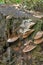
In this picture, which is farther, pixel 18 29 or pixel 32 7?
pixel 32 7

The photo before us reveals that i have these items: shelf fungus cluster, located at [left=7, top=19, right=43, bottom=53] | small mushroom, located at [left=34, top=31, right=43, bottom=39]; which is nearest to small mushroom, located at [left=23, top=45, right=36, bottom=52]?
shelf fungus cluster, located at [left=7, top=19, right=43, bottom=53]

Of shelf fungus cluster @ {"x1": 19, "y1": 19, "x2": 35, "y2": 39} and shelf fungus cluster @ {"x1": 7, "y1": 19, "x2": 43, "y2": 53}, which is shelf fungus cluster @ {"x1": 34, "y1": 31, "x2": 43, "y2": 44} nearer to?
shelf fungus cluster @ {"x1": 7, "y1": 19, "x2": 43, "y2": 53}

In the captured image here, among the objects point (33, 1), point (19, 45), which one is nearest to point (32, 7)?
point (33, 1)

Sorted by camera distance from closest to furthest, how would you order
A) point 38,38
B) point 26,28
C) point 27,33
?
point 38,38 → point 27,33 → point 26,28

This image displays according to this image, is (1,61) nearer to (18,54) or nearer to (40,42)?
(18,54)

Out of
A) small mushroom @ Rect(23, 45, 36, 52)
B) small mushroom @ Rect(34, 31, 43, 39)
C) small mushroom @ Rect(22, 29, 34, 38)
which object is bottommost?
small mushroom @ Rect(23, 45, 36, 52)

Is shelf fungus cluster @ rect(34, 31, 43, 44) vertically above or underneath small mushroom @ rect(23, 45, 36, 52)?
above

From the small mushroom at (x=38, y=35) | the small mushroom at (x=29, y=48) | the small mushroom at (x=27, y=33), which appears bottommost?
the small mushroom at (x=29, y=48)

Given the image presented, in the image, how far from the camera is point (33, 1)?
16.9ft

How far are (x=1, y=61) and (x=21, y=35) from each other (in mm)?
688

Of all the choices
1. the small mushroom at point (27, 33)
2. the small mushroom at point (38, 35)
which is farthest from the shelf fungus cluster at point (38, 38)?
the small mushroom at point (27, 33)

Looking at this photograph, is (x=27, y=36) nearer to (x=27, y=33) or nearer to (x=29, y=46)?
(x=27, y=33)

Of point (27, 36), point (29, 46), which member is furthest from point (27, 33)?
point (29, 46)

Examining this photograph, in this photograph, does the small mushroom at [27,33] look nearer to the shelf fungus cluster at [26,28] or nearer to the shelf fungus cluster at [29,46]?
the shelf fungus cluster at [26,28]
